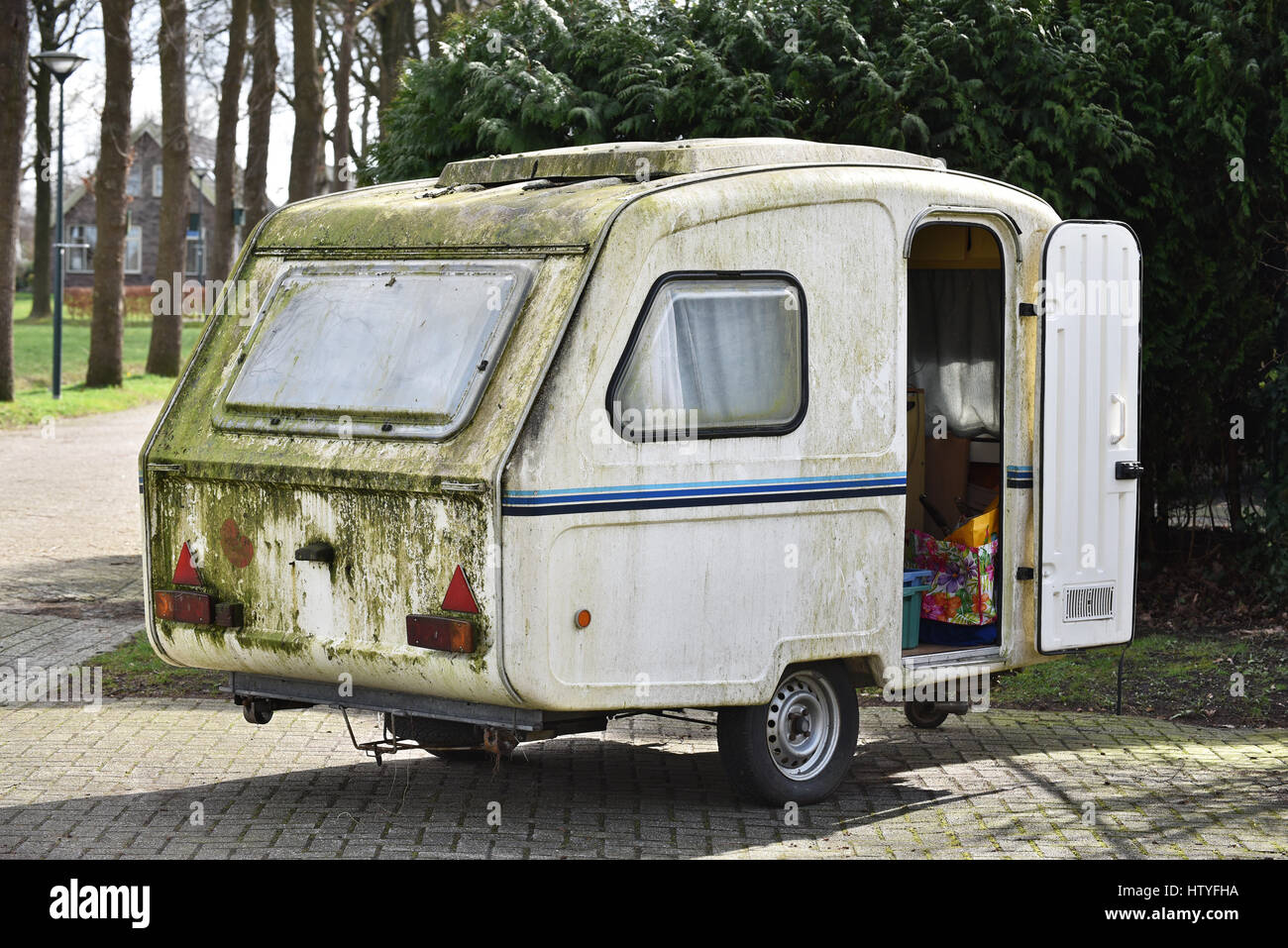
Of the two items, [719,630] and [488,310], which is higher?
[488,310]

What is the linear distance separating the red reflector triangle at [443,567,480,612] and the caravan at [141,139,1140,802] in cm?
1

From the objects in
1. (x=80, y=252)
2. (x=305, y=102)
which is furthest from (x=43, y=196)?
(x=305, y=102)

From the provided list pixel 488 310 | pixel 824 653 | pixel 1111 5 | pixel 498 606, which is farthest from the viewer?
pixel 1111 5

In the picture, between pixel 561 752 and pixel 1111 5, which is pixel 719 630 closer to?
pixel 561 752

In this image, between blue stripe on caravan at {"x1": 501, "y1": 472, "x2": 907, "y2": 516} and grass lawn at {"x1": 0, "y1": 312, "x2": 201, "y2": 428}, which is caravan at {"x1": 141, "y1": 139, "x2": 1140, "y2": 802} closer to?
blue stripe on caravan at {"x1": 501, "y1": 472, "x2": 907, "y2": 516}

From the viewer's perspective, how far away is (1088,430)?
25.2 ft

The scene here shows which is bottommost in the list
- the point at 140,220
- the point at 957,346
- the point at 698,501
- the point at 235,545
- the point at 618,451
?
the point at 235,545

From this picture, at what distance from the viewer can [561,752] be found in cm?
814

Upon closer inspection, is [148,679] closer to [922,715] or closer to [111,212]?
[922,715]

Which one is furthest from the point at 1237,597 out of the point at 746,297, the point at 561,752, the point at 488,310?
the point at 488,310

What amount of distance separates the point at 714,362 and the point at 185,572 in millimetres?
2294

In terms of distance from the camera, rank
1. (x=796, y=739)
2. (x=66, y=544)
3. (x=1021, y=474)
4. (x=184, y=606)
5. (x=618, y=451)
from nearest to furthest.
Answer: (x=618, y=451) → (x=184, y=606) → (x=796, y=739) → (x=1021, y=474) → (x=66, y=544)

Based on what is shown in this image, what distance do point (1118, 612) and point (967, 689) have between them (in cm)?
77

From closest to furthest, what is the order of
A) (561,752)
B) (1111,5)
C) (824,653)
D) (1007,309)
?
(824,653) → (1007,309) → (561,752) → (1111,5)
